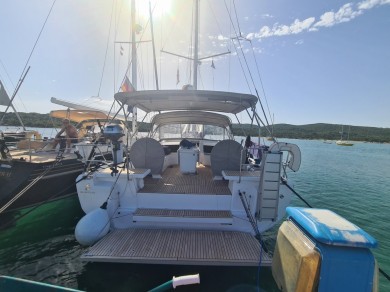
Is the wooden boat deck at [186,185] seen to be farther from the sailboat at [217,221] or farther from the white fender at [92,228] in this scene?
the white fender at [92,228]

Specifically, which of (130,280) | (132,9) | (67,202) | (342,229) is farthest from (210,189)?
(132,9)

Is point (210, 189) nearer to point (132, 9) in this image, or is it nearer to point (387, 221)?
point (387, 221)

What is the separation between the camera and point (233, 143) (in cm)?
564

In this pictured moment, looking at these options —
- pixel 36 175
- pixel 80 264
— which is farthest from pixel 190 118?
pixel 80 264

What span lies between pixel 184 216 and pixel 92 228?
5.51ft

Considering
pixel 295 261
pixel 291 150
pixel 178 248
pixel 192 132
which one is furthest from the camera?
pixel 192 132

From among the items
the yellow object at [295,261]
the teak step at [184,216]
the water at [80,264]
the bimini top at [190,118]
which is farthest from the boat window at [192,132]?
the yellow object at [295,261]

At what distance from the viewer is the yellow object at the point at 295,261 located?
6.65 ft

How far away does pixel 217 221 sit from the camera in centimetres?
436

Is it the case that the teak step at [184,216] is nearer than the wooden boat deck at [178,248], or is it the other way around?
the wooden boat deck at [178,248]

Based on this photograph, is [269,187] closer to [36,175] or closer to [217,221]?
[217,221]

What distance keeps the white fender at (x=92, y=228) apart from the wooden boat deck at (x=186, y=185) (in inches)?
38.1

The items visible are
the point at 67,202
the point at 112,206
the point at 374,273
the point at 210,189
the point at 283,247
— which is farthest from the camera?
the point at 67,202

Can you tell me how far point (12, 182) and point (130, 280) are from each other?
16.4 ft
